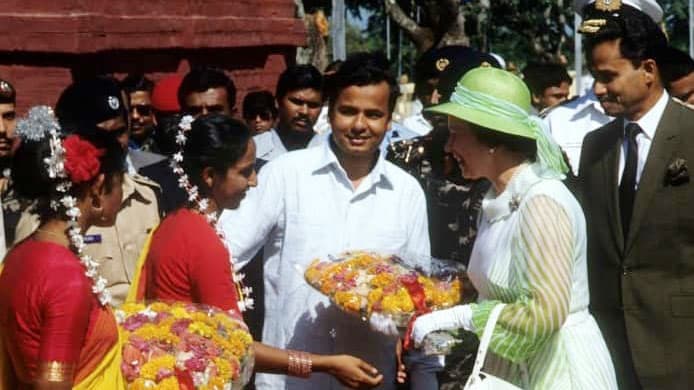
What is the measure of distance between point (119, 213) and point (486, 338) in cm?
260

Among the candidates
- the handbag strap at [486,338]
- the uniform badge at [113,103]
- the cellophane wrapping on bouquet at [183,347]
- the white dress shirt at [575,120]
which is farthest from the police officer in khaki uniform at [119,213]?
the white dress shirt at [575,120]

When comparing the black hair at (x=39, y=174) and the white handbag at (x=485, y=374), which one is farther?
the white handbag at (x=485, y=374)

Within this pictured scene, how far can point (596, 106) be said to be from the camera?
9.93 m

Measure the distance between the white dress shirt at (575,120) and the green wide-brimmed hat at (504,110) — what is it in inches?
179

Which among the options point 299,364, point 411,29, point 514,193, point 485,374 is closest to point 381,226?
point 299,364

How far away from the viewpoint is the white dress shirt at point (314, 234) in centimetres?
556

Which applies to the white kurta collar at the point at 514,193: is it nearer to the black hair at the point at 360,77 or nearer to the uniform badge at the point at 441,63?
the black hair at the point at 360,77

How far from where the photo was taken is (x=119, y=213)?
6.65 metres

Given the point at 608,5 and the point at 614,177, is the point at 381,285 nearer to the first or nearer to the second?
the point at 614,177

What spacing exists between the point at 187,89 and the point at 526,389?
12.0 ft

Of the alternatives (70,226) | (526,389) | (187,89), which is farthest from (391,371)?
(187,89)

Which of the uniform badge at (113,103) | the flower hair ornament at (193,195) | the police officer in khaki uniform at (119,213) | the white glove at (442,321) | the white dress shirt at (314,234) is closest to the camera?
the white glove at (442,321)

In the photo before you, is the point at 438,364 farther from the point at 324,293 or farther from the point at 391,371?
the point at 324,293

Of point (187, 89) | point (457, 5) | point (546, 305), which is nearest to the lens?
point (546, 305)
